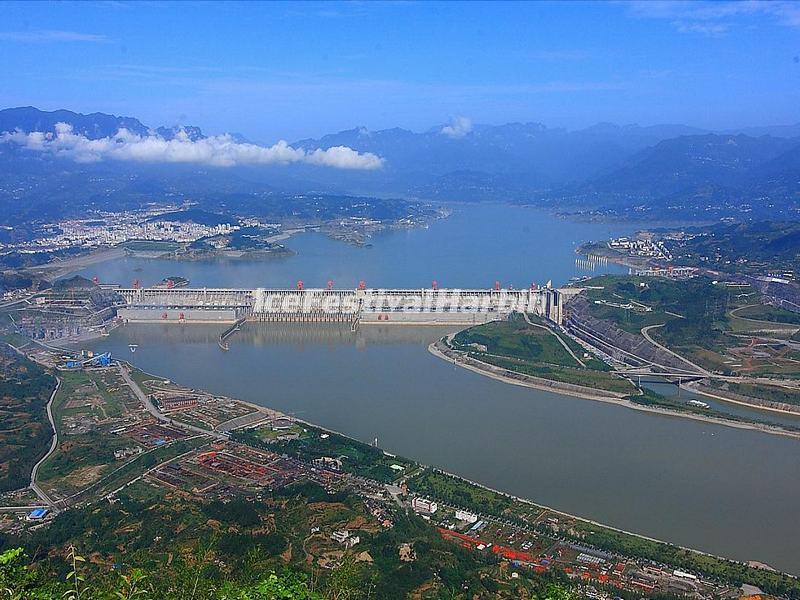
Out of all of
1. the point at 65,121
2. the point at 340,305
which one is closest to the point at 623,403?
the point at 340,305

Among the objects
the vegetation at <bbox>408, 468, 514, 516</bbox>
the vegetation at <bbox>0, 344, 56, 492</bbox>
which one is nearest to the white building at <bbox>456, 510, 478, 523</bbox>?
the vegetation at <bbox>408, 468, 514, 516</bbox>

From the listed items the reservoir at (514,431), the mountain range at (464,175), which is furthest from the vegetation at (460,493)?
the mountain range at (464,175)

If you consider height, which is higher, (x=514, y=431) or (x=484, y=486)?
(x=514, y=431)

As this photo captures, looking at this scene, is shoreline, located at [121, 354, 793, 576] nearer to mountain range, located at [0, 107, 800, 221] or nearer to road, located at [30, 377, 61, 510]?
road, located at [30, 377, 61, 510]

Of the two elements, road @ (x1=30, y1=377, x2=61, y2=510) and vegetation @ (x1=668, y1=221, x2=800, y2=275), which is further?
vegetation @ (x1=668, y1=221, x2=800, y2=275)

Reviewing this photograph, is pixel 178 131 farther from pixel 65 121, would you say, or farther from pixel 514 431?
pixel 514 431

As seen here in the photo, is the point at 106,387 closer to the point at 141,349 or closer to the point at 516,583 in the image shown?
the point at 141,349

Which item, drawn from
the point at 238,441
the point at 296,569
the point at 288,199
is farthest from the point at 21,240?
the point at 296,569

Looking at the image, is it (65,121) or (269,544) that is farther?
(65,121)
